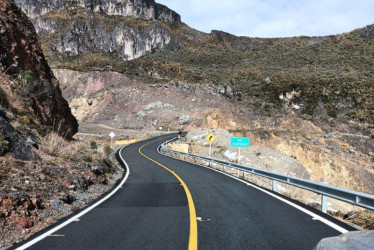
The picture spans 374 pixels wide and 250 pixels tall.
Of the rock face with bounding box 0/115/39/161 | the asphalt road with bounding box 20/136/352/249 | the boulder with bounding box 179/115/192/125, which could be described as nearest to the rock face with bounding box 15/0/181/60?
the boulder with bounding box 179/115/192/125

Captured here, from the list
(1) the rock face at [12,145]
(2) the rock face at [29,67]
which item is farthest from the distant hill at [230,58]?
(1) the rock face at [12,145]

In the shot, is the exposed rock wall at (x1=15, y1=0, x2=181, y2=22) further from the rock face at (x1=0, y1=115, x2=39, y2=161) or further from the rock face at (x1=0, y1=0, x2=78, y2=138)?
the rock face at (x1=0, y1=115, x2=39, y2=161)

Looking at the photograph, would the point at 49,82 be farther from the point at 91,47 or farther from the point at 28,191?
the point at 91,47

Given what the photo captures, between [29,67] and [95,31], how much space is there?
363ft

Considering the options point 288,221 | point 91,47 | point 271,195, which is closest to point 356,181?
point 271,195

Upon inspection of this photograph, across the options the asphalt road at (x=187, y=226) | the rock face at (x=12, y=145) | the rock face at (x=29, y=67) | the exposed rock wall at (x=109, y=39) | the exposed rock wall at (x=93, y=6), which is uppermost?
the exposed rock wall at (x=93, y=6)

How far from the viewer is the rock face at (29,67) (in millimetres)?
15074

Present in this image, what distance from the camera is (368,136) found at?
4800 cm

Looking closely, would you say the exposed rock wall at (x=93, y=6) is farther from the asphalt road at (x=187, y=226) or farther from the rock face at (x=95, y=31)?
the asphalt road at (x=187, y=226)

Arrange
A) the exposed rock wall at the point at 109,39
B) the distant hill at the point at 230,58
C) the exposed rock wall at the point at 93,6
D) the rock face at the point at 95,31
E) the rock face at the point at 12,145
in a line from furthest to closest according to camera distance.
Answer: the exposed rock wall at the point at 93,6
the rock face at the point at 95,31
the exposed rock wall at the point at 109,39
the distant hill at the point at 230,58
the rock face at the point at 12,145

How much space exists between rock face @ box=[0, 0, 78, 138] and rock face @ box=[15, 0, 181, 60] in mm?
98459

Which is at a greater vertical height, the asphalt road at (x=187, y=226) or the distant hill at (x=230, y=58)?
the distant hill at (x=230, y=58)

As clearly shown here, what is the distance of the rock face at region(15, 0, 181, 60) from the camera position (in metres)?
114

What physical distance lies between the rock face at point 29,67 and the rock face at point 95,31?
323 feet
